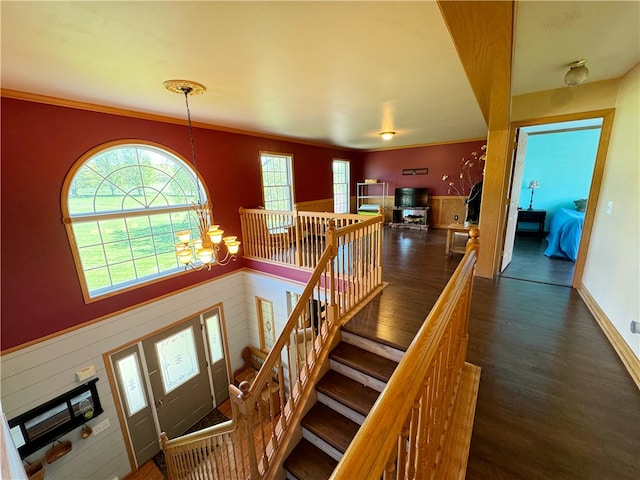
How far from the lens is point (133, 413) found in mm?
3613

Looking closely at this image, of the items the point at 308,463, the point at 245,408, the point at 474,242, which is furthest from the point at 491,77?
the point at 308,463

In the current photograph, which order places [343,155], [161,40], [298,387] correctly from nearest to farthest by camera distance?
[161,40], [298,387], [343,155]

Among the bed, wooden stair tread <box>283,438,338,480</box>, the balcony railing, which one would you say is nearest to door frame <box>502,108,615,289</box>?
the bed

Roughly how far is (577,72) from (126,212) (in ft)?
16.8

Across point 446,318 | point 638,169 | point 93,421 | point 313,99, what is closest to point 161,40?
point 313,99

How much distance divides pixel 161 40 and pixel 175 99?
138 cm

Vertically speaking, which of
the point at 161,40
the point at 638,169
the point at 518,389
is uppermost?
the point at 161,40

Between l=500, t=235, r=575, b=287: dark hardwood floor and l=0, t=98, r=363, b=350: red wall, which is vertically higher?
l=0, t=98, r=363, b=350: red wall

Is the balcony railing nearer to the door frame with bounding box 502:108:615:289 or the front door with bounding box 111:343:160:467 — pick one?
the front door with bounding box 111:343:160:467

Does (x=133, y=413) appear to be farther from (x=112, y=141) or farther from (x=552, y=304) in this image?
(x=552, y=304)

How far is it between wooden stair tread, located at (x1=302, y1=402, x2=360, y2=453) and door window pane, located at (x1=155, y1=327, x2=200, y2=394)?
2.87m

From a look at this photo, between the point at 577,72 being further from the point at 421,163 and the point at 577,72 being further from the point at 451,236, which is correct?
the point at 421,163

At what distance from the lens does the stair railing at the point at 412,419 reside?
0.53 metres

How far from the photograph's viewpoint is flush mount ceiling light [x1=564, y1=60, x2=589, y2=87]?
2.16m
